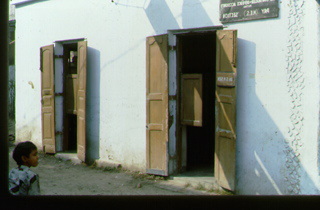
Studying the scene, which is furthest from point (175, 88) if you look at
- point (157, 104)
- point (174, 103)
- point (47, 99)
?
point (47, 99)

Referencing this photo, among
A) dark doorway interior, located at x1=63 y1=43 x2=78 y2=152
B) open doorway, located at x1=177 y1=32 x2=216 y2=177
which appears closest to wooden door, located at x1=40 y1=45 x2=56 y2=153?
dark doorway interior, located at x1=63 y1=43 x2=78 y2=152

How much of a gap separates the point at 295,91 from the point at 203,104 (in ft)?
8.77

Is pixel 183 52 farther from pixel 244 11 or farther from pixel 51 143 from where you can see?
pixel 51 143

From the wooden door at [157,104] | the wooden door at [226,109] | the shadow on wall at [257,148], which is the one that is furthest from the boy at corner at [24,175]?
the wooden door at [157,104]

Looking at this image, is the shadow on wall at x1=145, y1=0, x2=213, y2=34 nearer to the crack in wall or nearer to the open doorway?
the open doorway

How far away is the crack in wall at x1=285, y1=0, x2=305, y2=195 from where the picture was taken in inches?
199

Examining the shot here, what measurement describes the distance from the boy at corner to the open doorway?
12.1ft

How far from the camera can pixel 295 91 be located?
16.8 ft

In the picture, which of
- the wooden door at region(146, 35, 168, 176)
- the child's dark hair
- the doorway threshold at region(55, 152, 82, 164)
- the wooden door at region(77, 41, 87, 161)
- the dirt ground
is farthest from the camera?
the doorway threshold at region(55, 152, 82, 164)

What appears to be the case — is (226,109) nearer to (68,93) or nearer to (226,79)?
(226,79)

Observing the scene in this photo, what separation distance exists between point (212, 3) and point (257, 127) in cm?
184

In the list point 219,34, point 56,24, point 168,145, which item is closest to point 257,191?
point 168,145

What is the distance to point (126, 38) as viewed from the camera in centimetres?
712

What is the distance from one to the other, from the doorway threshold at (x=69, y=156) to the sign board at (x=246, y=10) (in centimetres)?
399
